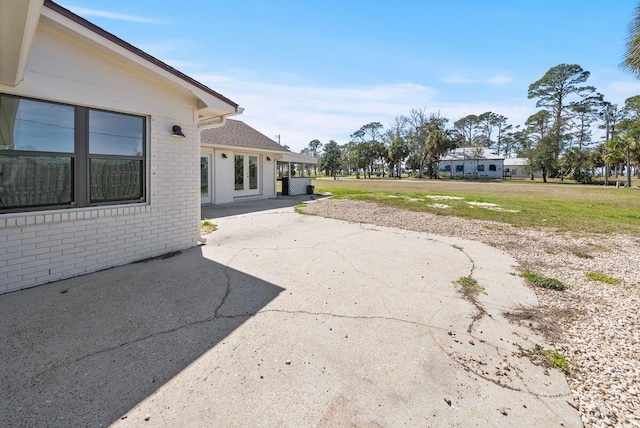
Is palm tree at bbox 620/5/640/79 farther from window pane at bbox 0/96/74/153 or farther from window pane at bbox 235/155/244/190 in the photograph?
window pane at bbox 235/155/244/190

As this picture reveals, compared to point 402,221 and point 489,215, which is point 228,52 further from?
point 489,215

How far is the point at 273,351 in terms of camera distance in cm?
259

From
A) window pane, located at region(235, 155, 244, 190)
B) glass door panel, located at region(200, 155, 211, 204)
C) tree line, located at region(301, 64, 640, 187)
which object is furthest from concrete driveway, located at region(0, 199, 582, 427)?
tree line, located at region(301, 64, 640, 187)

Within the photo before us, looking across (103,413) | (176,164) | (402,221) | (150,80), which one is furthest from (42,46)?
(402,221)

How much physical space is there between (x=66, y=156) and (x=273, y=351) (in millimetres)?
4036

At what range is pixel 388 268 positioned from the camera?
4941mm

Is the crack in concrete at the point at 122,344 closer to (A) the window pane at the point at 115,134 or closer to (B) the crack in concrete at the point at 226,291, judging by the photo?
(B) the crack in concrete at the point at 226,291

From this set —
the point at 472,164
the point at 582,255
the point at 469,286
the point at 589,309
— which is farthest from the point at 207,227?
the point at 472,164

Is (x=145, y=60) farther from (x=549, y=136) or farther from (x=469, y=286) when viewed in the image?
(x=549, y=136)

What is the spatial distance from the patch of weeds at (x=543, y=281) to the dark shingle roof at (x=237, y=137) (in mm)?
11501

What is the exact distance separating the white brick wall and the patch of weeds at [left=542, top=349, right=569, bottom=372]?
5765 mm

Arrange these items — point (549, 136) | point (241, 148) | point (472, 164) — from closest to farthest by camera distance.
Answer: point (241, 148) < point (549, 136) < point (472, 164)

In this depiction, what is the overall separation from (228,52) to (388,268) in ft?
29.9

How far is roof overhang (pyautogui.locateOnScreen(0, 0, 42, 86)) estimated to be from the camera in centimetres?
215
